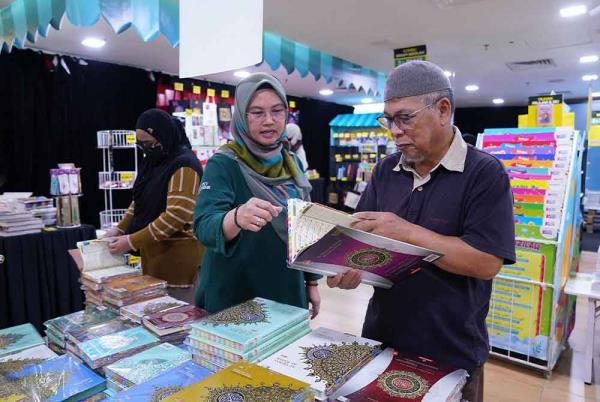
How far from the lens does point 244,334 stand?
933 millimetres

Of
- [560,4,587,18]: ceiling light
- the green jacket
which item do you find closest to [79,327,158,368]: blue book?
the green jacket

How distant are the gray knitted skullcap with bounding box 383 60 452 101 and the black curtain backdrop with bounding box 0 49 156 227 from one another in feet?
19.1

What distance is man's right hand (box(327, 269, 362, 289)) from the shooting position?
3.65 ft

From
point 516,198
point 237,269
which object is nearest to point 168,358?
point 237,269

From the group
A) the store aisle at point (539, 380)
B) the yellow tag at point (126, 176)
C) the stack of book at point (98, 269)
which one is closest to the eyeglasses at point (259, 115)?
the stack of book at point (98, 269)

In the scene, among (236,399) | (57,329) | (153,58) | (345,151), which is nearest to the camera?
(236,399)

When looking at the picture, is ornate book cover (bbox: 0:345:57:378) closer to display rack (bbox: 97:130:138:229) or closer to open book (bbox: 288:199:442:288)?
open book (bbox: 288:199:442:288)

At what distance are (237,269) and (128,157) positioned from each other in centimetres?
640

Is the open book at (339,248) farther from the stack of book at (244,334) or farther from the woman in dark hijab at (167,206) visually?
the woman in dark hijab at (167,206)

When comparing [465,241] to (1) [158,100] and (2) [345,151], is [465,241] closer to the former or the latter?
(1) [158,100]

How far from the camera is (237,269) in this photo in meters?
1.44

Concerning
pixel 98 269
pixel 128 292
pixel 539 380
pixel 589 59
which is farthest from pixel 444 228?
pixel 589 59

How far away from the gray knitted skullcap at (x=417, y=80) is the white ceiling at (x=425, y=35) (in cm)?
317

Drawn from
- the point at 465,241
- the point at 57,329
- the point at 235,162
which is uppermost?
the point at 235,162
